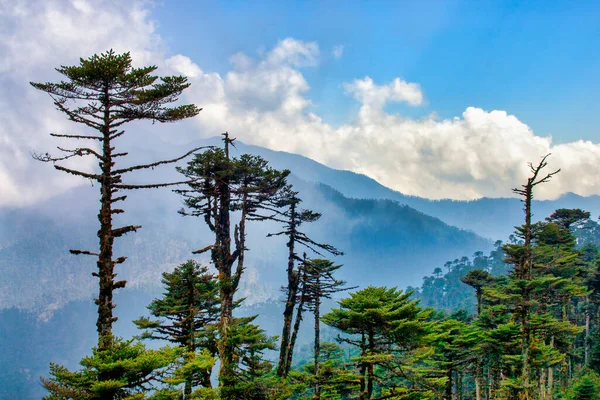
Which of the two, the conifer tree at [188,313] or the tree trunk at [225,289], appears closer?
the tree trunk at [225,289]

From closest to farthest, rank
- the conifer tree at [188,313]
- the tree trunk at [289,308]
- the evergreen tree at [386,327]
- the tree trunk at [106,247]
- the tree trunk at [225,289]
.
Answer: the tree trunk at [106,247] → the evergreen tree at [386,327] → the tree trunk at [225,289] → the conifer tree at [188,313] → the tree trunk at [289,308]

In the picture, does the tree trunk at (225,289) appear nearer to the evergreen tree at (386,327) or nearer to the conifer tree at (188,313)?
the conifer tree at (188,313)

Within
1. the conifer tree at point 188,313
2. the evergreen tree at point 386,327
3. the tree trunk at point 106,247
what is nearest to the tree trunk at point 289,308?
the conifer tree at point 188,313

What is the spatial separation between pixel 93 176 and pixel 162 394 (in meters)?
5.92

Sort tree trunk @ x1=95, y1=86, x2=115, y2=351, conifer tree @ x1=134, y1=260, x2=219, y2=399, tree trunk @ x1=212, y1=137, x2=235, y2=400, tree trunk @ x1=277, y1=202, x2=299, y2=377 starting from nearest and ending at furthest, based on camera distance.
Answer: tree trunk @ x1=95, y1=86, x2=115, y2=351 → tree trunk @ x1=212, y1=137, x2=235, y2=400 → conifer tree @ x1=134, y1=260, x2=219, y2=399 → tree trunk @ x1=277, y1=202, x2=299, y2=377

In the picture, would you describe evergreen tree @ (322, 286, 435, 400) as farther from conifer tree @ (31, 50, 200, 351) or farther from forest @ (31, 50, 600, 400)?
conifer tree @ (31, 50, 200, 351)

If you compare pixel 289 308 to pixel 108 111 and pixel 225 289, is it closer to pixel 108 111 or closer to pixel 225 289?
pixel 225 289

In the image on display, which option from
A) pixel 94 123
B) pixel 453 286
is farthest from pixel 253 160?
pixel 453 286

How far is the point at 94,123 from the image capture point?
1160 cm

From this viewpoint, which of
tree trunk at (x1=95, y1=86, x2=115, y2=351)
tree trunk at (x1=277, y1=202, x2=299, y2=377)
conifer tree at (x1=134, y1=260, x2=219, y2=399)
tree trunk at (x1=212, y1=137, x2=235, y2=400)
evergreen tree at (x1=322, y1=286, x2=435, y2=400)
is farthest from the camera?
tree trunk at (x1=277, y1=202, x2=299, y2=377)

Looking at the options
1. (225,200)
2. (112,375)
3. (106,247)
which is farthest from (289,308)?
(112,375)

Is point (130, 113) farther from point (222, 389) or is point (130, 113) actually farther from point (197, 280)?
point (222, 389)

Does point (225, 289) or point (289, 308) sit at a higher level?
point (225, 289)

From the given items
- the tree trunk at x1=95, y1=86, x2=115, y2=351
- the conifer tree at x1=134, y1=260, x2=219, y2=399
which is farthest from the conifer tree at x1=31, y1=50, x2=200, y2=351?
the conifer tree at x1=134, y1=260, x2=219, y2=399
